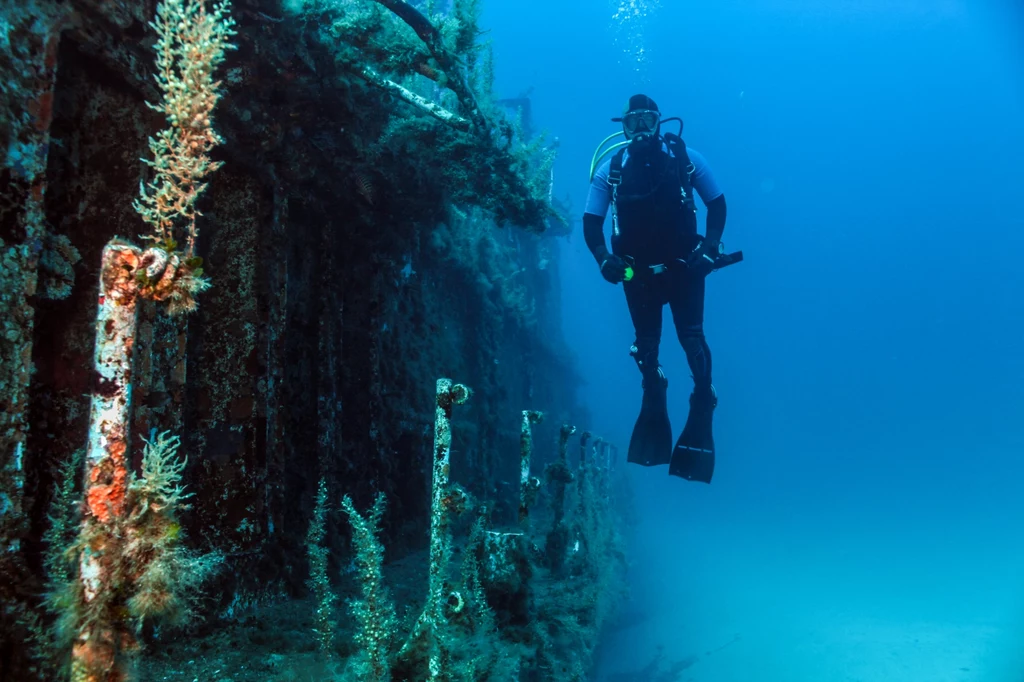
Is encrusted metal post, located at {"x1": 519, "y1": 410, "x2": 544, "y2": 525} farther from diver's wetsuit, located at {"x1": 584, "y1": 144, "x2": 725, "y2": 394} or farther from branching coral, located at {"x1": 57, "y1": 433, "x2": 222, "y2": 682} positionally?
branching coral, located at {"x1": 57, "y1": 433, "x2": 222, "y2": 682}

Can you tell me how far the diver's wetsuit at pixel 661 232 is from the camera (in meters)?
5.79

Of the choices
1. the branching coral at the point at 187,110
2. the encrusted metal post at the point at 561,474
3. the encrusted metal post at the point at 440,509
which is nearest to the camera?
the branching coral at the point at 187,110

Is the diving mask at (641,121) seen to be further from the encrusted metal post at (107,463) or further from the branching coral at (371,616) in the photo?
the encrusted metal post at (107,463)

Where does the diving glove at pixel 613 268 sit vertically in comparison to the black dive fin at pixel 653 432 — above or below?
above

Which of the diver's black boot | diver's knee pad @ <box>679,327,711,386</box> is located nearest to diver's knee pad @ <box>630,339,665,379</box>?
diver's knee pad @ <box>679,327,711,386</box>

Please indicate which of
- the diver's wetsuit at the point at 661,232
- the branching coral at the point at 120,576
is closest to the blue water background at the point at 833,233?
the diver's wetsuit at the point at 661,232

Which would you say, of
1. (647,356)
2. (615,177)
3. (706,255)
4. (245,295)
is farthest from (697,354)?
(245,295)

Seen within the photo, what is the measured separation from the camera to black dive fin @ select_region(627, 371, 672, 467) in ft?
19.2

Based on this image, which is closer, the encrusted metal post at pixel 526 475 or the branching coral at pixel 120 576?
the branching coral at pixel 120 576

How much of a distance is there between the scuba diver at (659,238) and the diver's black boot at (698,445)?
0.01 meters

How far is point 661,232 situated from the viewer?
5.85 metres

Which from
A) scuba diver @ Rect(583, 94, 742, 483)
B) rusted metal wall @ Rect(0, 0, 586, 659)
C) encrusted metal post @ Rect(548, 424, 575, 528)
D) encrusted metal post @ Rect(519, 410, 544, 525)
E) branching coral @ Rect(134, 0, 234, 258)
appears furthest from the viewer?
encrusted metal post @ Rect(548, 424, 575, 528)

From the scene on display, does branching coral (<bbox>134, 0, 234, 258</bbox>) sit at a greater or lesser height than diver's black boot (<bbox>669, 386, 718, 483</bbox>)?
greater

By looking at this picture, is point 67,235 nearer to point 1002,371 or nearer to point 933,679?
point 933,679
